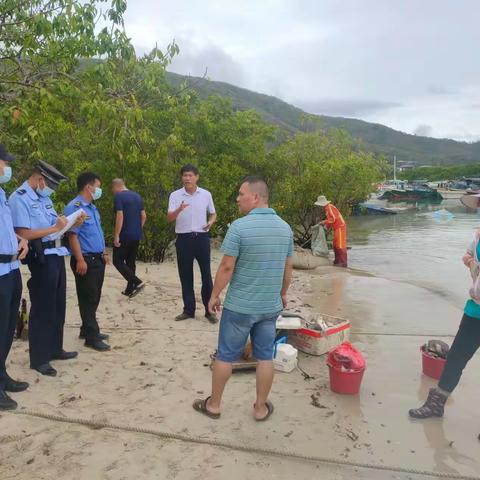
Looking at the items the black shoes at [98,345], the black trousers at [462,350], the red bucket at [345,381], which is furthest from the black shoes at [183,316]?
the black trousers at [462,350]

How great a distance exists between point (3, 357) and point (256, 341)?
1.97 metres

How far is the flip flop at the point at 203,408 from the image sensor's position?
3.71 meters

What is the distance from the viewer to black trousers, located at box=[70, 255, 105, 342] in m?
4.87

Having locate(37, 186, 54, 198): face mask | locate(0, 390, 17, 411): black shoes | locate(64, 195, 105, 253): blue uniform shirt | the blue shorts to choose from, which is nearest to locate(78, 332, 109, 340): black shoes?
locate(64, 195, 105, 253): blue uniform shirt

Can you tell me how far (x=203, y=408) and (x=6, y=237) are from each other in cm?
198

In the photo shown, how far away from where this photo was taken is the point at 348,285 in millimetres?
9906

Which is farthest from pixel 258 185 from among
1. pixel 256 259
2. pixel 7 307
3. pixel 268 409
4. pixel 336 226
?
pixel 336 226

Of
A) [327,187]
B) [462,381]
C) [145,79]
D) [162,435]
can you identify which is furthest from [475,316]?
[327,187]

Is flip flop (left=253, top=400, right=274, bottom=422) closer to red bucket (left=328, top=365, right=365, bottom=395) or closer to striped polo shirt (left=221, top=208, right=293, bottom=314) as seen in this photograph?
red bucket (left=328, top=365, right=365, bottom=395)

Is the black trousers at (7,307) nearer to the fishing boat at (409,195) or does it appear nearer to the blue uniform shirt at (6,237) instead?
the blue uniform shirt at (6,237)

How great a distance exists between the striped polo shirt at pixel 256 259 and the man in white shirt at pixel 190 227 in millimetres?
2533

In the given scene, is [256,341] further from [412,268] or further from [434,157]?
[434,157]

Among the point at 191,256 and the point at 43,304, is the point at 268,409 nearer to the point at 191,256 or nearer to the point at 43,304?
the point at 43,304

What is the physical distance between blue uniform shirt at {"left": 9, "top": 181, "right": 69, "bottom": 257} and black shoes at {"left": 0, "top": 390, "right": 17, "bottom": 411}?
121 cm
